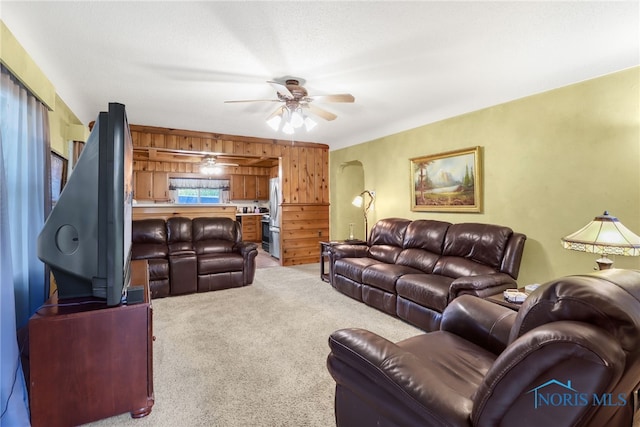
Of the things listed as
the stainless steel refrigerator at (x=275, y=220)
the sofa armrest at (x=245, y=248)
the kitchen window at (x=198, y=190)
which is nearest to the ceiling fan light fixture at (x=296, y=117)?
the sofa armrest at (x=245, y=248)

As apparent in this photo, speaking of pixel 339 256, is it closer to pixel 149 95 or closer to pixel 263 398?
pixel 263 398

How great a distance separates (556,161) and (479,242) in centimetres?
105

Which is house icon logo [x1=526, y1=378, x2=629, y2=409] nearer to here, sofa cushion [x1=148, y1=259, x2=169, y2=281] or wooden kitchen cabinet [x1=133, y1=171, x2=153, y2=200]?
sofa cushion [x1=148, y1=259, x2=169, y2=281]

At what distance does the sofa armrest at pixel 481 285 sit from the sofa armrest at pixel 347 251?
5.79 ft

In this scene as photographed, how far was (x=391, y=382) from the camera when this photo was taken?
44.1 inches

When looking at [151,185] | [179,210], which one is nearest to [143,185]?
[151,185]

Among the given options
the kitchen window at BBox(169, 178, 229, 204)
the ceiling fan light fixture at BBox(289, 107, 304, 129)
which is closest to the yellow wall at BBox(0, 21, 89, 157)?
the ceiling fan light fixture at BBox(289, 107, 304, 129)

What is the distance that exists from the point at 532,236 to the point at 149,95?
438cm

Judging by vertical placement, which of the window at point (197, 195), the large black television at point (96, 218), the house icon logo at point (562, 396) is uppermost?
the window at point (197, 195)

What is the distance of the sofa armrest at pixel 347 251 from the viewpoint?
4215mm

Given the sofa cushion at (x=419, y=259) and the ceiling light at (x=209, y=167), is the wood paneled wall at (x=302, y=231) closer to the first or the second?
the sofa cushion at (x=419, y=259)

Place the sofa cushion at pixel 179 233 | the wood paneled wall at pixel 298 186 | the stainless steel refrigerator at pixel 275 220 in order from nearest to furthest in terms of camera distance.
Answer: the sofa cushion at pixel 179 233
the wood paneled wall at pixel 298 186
the stainless steel refrigerator at pixel 275 220

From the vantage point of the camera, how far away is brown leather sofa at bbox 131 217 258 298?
4.08 metres

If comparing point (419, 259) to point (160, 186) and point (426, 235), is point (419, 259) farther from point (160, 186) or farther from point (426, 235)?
point (160, 186)
